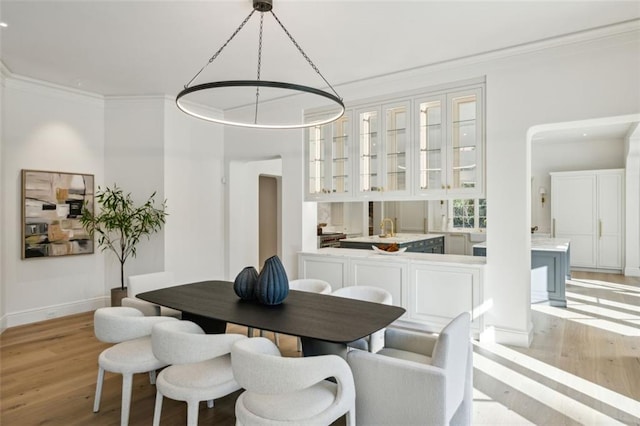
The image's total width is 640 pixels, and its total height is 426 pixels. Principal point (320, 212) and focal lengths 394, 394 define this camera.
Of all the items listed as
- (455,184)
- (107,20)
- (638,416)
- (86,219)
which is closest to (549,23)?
(455,184)

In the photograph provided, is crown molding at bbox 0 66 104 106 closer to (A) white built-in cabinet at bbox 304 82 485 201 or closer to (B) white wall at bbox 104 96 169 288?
(B) white wall at bbox 104 96 169 288

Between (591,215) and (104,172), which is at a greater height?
(104,172)

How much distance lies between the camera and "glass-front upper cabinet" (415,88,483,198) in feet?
13.8

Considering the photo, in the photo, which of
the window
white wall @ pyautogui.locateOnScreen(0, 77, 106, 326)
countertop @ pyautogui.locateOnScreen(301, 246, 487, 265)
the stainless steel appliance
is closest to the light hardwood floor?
white wall @ pyautogui.locateOnScreen(0, 77, 106, 326)

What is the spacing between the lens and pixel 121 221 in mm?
4984

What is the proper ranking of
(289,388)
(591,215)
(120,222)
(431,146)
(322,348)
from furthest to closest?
1. (591,215)
2. (120,222)
3. (431,146)
4. (322,348)
5. (289,388)

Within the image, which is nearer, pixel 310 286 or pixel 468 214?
pixel 310 286

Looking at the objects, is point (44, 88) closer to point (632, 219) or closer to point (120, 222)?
point (120, 222)

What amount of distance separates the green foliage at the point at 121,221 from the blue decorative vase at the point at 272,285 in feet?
9.58

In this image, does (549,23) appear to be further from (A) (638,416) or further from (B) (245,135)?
(B) (245,135)

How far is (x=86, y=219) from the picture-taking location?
5.01m

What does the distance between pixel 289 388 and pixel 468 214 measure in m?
8.84

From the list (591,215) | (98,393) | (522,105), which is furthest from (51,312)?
(591,215)

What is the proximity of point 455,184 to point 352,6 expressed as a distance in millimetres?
2184
